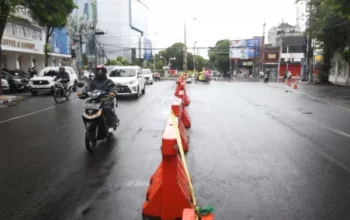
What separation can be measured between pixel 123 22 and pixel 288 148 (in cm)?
10651

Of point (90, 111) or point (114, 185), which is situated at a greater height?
point (90, 111)

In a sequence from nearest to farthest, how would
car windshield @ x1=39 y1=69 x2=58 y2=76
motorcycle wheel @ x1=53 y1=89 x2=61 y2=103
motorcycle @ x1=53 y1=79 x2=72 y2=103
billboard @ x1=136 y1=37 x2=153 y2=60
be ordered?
1. motorcycle wheel @ x1=53 y1=89 x2=61 y2=103
2. motorcycle @ x1=53 y1=79 x2=72 y2=103
3. car windshield @ x1=39 y1=69 x2=58 y2=76
4. billboard @ x1=136 y1=37 x2=153 y2=60

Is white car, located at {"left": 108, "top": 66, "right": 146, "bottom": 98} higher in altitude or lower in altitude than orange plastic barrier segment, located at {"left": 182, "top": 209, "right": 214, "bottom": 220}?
higher

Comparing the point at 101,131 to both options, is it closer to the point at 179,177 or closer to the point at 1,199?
the point at 1,199

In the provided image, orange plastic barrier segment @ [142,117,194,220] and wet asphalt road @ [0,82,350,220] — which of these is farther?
wet asphalt road @ [0,82,350,220]

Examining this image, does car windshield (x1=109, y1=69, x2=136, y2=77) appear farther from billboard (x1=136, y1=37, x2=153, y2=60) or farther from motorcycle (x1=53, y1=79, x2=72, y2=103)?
billboard (x1=136, y1=37, x2=153, y2=60)

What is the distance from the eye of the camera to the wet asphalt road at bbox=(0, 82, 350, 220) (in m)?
4.12

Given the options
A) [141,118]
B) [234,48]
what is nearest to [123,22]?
[234,48]

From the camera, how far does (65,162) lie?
19.9 feet

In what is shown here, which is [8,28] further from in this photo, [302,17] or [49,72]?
[302,17]

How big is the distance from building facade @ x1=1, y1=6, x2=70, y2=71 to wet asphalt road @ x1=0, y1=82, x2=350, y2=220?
69.4ft

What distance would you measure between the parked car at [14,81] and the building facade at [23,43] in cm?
573

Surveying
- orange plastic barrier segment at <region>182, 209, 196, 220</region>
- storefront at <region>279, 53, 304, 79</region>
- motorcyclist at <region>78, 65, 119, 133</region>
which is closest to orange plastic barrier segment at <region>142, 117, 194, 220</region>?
orange plastic barrier segment at <region>182, 209, 196, 220</region>

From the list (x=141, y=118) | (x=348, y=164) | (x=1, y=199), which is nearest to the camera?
(x=1, y=199)
